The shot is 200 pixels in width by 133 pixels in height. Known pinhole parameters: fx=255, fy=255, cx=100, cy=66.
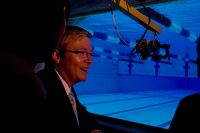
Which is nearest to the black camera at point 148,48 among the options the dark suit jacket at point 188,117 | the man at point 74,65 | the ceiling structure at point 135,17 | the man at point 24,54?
the ceiling structure at point 135,17

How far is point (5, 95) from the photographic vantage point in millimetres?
539

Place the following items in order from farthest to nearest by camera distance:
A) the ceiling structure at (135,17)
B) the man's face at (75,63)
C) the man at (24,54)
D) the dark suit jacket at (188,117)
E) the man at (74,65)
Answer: the ceiling structure at (135,17), the man's face at (75,63), the man at (74,65), the dark suit jacket at (188,117), the man at (24,54)

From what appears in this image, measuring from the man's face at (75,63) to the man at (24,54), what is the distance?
1.06 metres

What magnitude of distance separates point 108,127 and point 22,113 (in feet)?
7.42

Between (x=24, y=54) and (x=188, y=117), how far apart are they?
0.95 meters

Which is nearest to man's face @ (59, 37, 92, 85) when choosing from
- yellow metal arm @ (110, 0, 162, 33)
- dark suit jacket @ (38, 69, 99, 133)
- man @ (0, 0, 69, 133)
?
dark suit jacket @ (38, 69, 99, 133)

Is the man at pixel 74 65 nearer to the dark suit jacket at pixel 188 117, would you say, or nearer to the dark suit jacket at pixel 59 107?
the dark suit jacket at pixel 59 107

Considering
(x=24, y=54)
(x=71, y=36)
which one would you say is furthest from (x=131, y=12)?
(x=24, y=54)

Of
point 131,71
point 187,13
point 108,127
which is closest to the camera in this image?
point 108,127

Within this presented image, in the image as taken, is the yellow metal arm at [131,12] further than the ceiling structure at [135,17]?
No

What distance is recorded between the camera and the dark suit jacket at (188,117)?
1.24m

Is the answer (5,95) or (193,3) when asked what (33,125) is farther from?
(193,3)

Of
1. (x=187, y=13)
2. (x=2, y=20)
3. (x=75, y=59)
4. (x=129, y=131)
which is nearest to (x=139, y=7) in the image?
(x=75, y=59)

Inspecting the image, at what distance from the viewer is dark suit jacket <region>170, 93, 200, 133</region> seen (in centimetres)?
124
